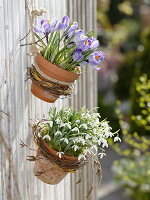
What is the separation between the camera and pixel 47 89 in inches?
73.7

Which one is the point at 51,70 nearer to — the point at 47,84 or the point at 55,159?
the point at 47,84

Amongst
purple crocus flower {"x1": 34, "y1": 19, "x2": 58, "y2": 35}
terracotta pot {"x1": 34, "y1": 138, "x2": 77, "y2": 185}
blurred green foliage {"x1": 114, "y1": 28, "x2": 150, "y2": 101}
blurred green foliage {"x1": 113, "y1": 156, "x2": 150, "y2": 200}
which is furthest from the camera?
blurred green foliage {"x1": 114, "y1": 28, "x2": 150, "y2": 101}

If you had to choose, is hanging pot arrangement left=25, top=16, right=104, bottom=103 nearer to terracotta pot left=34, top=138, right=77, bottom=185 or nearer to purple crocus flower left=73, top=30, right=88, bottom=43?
purple crocus flower left=73, top=30, right=88, bottom=43

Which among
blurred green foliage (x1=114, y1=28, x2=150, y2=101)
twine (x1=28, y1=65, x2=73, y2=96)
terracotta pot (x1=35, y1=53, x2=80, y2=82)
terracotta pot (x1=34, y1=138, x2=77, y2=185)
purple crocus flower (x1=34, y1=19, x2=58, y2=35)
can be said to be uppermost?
blurred green foliage (x1=114, y1=28, x2=150, y2=101)

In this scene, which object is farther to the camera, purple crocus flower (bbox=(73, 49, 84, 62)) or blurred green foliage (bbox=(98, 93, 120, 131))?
blurred green foliage (bbox=(98, 93, 120, 131))

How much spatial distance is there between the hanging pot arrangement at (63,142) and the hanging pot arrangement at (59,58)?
0.11 meters

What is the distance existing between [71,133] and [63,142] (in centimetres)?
5

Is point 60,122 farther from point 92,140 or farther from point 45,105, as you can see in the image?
point 45,105

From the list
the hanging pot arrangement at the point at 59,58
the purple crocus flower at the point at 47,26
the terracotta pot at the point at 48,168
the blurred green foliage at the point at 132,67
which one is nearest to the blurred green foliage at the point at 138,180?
the blurred green foliage at the point at 132,67

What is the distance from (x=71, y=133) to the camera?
6.22 ft

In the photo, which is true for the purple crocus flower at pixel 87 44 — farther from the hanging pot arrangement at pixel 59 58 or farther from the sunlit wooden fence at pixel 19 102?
the sunlit wooden fence at pixel 19 102

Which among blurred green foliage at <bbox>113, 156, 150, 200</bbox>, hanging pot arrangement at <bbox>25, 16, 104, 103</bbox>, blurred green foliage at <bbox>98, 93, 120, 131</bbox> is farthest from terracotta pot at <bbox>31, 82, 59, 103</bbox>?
blurred green foliage at <bbox>98, 93, 120, 131</bbox>

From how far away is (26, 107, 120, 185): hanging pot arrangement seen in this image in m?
1.87

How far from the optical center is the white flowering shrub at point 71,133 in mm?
1862
